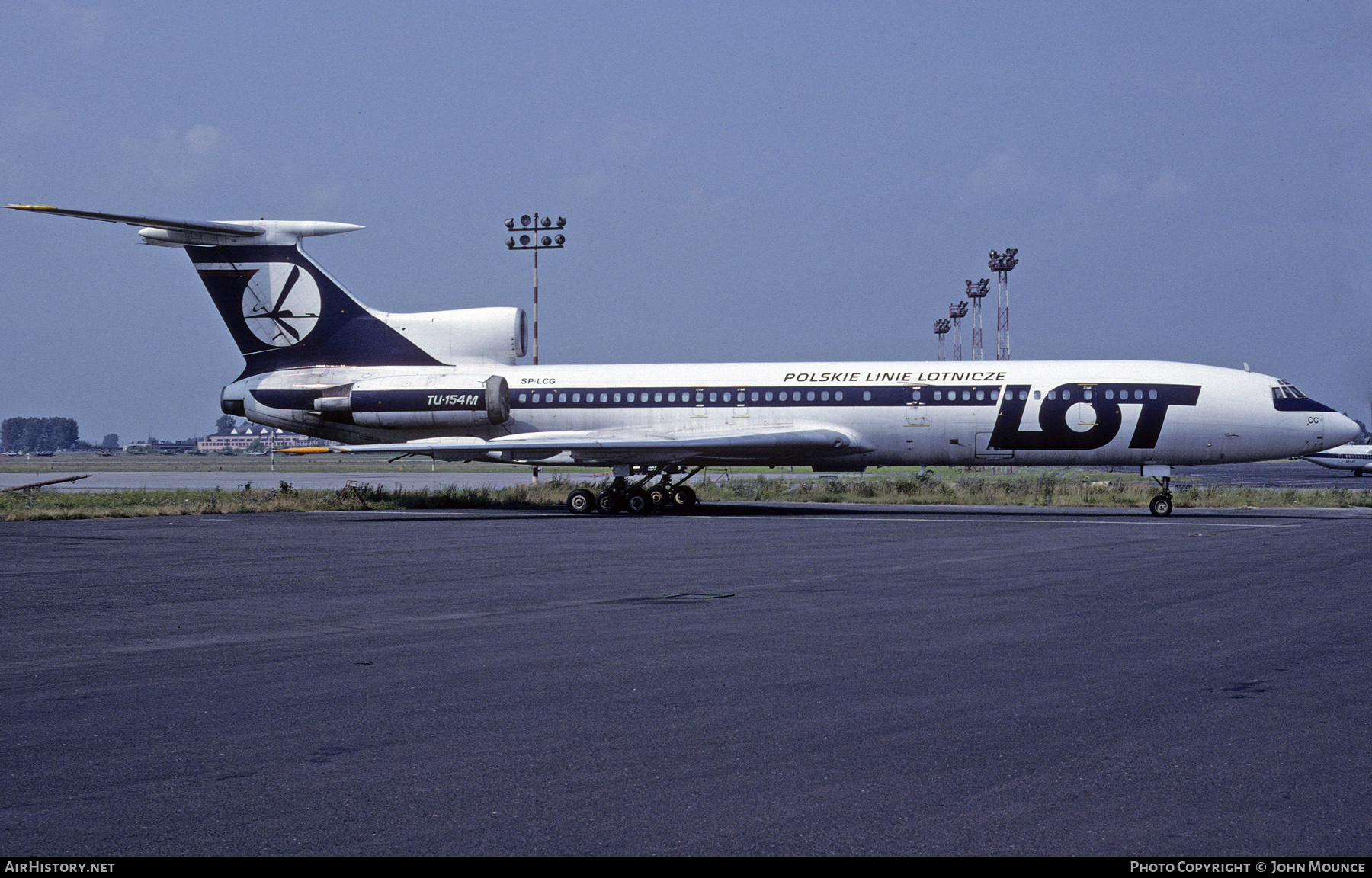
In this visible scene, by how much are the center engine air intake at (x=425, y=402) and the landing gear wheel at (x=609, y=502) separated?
3.69 meters

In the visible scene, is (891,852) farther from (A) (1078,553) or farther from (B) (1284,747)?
(A) (1078,553)

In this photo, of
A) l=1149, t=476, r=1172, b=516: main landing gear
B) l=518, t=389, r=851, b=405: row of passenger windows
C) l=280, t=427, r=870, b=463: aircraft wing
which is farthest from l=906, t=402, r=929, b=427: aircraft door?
l=1149, t=476, r=1172, b=516: main landing gear

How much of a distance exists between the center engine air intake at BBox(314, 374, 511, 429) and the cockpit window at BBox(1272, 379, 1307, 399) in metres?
19.6

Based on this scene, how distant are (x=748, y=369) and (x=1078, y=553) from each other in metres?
14.6

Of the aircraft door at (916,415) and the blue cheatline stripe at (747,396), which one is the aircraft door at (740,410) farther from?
the aircraft door at (916,415)

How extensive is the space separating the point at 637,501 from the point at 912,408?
743cm

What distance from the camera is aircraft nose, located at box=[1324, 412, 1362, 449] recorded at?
28859 mm

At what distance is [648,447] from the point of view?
3030 cm

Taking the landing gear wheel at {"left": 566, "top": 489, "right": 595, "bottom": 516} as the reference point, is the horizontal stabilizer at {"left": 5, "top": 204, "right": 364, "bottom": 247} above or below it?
above

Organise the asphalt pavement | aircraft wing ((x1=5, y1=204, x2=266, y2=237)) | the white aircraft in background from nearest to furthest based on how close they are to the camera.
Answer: the asphalt pavement, aircraft wing ((x1=5, y1=204, x2=266, y2=237)), the white aircraft in background

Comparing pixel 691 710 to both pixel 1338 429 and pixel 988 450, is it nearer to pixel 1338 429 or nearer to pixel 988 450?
pixel 988 450

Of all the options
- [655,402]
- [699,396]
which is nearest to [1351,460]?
[699,396]

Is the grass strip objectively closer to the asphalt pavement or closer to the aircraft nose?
the aircraft nose

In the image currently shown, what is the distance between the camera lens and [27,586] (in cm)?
1493
